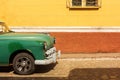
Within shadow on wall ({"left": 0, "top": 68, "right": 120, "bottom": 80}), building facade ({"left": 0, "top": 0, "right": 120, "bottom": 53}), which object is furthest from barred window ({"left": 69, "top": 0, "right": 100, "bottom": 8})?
shadow on wall ({"left": 0, "top": 68, "right": 120, "bottom": 80})

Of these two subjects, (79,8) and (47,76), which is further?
(79,8)

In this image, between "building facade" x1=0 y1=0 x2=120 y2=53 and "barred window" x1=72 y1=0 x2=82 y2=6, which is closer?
Result: "building facade" x1=0 y1=0 x2=120 y2=53

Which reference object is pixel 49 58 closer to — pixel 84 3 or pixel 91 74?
pixel 91 74

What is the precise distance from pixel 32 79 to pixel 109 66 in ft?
10.9

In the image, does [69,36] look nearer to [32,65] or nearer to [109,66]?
[109,66]

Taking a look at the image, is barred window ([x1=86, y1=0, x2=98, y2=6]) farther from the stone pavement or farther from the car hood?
the car hood

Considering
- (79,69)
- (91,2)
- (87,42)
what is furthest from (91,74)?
(91,2)

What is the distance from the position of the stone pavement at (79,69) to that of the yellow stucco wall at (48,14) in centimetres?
154

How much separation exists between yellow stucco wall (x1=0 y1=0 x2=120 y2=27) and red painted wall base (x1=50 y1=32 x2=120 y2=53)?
0.46m

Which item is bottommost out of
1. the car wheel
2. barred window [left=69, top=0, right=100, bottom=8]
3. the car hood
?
the car wheel

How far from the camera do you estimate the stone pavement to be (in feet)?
39.2

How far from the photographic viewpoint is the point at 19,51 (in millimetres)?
12516

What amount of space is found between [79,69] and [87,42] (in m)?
3.78

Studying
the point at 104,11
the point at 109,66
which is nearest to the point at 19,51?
the point at 109,66
